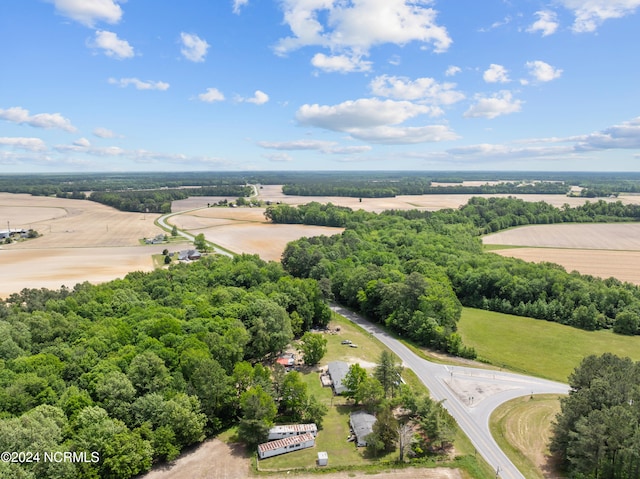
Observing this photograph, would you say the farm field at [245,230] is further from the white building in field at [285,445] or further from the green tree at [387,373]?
the white building in field at [285,445]

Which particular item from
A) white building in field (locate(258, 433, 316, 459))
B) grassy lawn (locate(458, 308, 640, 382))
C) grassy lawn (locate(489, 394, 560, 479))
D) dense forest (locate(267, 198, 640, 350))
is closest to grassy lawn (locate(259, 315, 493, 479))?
white building in field (locate(258, 433, 316, 459))

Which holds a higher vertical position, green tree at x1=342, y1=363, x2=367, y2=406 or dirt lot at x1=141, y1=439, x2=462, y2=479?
green tree at x1=342, y1=363, x2=367, y2=406

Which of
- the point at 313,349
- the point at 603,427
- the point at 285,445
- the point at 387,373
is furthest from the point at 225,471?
the point at 603,427

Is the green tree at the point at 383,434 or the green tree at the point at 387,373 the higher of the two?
the green tree at the point at 387,373

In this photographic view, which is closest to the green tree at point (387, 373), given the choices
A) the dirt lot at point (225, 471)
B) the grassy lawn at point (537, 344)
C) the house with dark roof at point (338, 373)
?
the house with dark roof at point (338, 373)

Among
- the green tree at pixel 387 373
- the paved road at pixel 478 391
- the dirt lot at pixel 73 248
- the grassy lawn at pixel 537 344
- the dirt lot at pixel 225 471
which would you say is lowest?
the dirt lot at pixel 225 471

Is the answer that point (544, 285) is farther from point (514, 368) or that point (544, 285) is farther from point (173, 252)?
point (173, 252)

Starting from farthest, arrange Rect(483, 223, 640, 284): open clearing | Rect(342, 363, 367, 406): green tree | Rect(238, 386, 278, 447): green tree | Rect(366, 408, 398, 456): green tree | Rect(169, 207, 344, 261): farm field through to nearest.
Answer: Rect(169, 207, 344, 261): farm field < Rect(483, 223, 640, 284): open clearing < Rect(342, 363, 367, 406): green tree < Rect(238, 386, 278, 447): green tree < Rect(366, 408, 398, 456): green tree

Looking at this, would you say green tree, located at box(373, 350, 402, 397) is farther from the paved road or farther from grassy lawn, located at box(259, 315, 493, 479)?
the paved road
